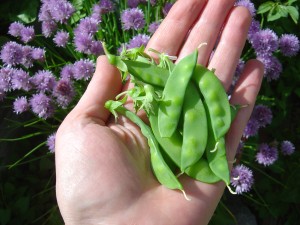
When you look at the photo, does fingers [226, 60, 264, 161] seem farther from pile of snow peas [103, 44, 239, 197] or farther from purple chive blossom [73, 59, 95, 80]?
purple chive blossom [73, 59, 95, 80]

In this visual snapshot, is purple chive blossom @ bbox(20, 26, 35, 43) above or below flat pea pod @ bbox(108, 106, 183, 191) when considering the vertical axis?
above

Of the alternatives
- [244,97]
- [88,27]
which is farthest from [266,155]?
[88,27]

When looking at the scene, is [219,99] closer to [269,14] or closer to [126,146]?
[126,146]

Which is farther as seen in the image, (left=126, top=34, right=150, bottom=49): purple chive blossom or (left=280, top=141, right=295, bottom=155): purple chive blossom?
(left=280, top=141, right=295, bottom=155): purple chive blossom

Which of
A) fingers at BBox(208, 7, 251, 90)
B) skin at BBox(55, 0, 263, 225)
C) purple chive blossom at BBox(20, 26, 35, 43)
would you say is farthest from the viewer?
purple chive blossom at BBox(20, 26, 35, 43)

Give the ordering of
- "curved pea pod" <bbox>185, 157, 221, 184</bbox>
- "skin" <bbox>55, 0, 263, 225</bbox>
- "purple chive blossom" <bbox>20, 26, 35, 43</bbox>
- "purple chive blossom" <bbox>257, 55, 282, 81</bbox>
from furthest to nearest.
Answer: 1. "purple chive blossom" <bbox>20, 26, 35, 43</bbox>
2. "purple chive blossom" <bbox>257, 55, 282, 81</bbox>
3. "curved pea pod" <bbox>185, 157, 221, 184</bbox>
4. "skin" <bbox>55, 0, 263, 225</bbox>

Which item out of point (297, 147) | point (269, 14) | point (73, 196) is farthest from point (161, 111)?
point (297, 147)

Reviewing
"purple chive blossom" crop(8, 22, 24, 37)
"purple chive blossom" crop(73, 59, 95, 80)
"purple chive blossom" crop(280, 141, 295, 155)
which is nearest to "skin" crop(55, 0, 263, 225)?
"purple chive blossom" crop(73, 59, 95, 80)
